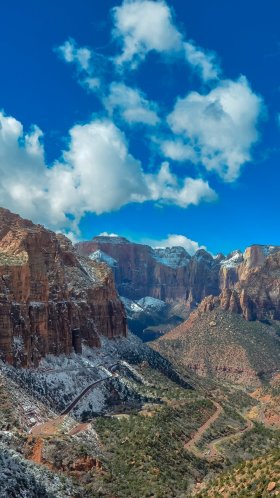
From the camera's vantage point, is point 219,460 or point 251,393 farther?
point 251,393

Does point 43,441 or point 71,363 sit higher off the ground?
point 71,363

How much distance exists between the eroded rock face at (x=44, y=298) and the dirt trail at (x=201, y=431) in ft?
98.8

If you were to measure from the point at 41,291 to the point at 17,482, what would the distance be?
58.4 m

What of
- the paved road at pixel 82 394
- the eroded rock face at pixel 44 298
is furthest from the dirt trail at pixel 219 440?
the eroded rock face at pixel 44 298

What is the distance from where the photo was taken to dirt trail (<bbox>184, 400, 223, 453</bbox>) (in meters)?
85.2

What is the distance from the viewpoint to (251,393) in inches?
6540

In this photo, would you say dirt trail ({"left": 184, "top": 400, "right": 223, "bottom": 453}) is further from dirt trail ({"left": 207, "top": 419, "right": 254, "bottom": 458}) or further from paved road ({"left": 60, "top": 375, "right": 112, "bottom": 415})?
paved road ({"left": 60, "top": 375, "right": 112, "bottom": 415})

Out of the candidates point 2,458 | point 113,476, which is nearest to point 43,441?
point 113,476

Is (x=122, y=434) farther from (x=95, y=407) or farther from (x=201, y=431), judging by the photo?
(x=201, y=431)

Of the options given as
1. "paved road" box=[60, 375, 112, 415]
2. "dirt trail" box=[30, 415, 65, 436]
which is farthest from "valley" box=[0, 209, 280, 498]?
"paved road" box=[60, 375, 112, 415]

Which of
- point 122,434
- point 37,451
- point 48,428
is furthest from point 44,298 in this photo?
point 37,451

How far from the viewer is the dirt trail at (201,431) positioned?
85200 millimetres

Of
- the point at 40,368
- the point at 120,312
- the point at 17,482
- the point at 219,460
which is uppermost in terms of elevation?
the point at 120,312

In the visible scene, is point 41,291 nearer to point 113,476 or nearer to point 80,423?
point 80,423
